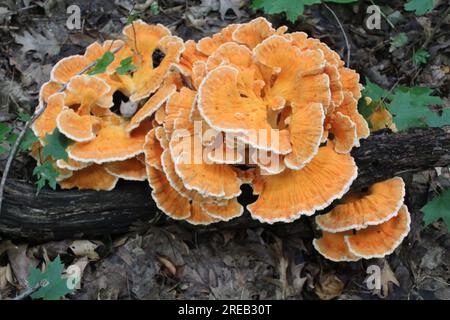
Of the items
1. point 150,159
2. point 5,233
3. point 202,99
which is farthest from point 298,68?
point 5,233

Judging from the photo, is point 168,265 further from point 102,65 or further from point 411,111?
point 411,111

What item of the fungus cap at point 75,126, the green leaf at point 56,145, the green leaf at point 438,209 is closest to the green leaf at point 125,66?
the fungus cap at point 75,126

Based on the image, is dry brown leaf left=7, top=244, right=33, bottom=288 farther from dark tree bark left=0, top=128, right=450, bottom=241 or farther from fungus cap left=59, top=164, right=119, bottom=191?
fungus cap left=59, top=164, right=119, bottom=191

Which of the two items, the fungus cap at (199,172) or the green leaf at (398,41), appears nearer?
the fungus cap at (199,172)

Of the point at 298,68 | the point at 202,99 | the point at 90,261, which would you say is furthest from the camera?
the point at 90,261

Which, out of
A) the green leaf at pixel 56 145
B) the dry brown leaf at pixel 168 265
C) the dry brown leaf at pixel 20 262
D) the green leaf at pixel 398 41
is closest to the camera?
the green leaf at pixel 56 145

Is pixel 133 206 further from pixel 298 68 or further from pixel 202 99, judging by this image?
pixel 298 68

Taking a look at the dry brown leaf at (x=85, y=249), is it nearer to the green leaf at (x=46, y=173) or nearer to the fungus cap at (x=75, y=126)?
the green leaf at (x=46, y=173)
